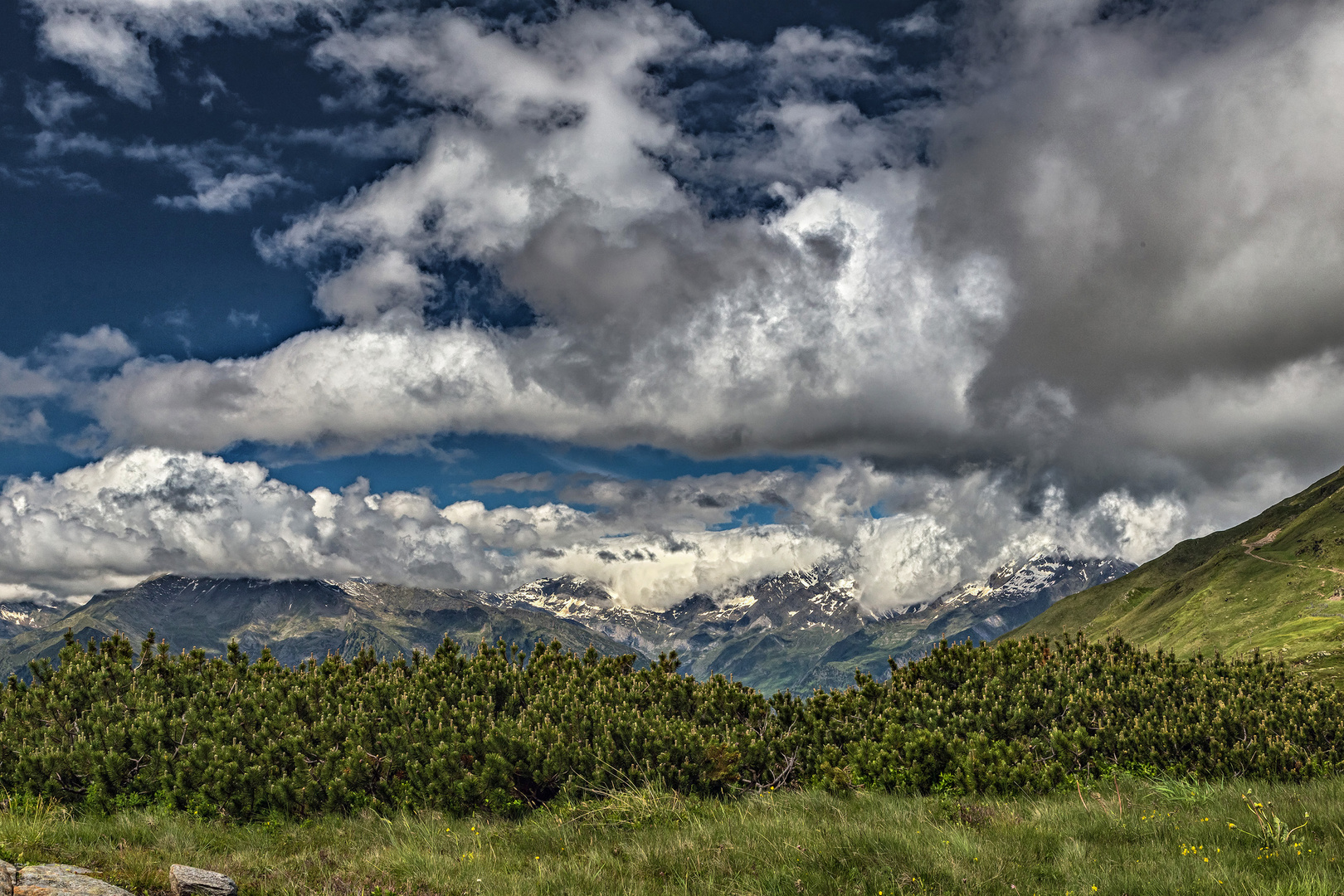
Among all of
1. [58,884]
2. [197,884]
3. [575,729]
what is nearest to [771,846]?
[197,884]

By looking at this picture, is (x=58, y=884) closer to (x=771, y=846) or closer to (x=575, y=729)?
(x=771, y=846)

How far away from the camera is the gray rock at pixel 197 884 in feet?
29.0

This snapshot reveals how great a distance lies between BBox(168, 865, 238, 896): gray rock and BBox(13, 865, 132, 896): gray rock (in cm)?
48

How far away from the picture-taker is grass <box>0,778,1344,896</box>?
29.4ft

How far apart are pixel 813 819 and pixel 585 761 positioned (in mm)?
5374

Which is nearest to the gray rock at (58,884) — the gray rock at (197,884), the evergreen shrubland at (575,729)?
the gray rock at (197,884)

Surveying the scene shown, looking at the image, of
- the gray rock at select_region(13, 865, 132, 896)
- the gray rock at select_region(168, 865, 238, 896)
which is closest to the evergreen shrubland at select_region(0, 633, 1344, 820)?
the gray rock at select_region(168, 865, 238, 896)

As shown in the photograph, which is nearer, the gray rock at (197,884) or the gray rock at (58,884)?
the gray rock at (58,884)

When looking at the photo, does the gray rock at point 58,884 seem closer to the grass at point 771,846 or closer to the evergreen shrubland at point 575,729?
the grass at point 771,846

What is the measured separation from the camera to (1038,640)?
2431cm

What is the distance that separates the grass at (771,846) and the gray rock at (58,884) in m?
0.51

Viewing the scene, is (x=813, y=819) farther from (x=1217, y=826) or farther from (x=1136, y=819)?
(x=1217, y=826)

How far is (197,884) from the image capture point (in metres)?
8.95

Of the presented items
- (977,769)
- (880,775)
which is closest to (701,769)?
(880,775)
